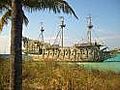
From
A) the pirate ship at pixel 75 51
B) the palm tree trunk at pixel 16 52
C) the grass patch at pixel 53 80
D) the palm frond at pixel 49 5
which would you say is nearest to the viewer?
the palm tree trunk at pixel 16 52

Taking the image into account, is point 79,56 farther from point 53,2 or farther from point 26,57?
point 53,2

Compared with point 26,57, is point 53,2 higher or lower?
higher

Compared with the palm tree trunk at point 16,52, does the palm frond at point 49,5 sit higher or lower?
higher

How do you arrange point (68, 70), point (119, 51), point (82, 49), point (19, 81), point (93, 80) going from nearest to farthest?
point (19, 81)
point (93, 80)
point (68, 70)
point (82, 49)
point (119, 51)

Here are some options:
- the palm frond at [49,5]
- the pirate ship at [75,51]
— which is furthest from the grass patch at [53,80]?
the pirate ship at [75,51]

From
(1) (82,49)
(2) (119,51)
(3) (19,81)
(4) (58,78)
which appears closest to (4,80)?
(4) (58,78)

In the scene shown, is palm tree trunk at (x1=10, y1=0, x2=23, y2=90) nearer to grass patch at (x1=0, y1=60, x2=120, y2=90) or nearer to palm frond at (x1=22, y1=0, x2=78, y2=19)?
palm frond at (x1=22, y1=0, x2=78, y2=19)

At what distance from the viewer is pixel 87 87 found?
12648 millimetres

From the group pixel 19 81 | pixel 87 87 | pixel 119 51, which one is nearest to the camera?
pixel 19 81

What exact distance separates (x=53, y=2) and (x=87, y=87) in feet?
15.8

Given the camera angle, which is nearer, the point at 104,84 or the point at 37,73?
the point at 104,84

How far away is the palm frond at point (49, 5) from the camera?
898 centimetres

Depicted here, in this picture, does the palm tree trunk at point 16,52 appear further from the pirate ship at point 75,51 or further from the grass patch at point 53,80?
the pirate ship at point 75,51

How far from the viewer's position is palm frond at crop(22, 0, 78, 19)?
8977mm
